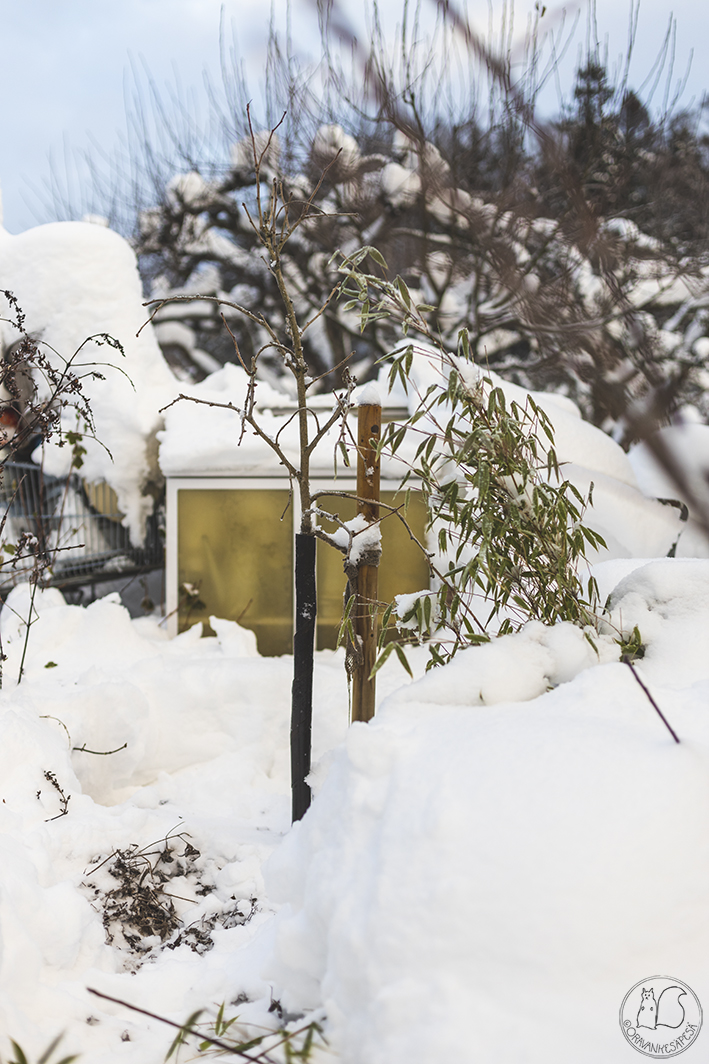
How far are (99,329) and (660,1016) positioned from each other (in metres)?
5.31

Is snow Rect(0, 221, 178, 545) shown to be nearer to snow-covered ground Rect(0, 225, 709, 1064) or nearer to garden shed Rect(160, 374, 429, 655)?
garden shed Rect(160, 374, 429, 655)

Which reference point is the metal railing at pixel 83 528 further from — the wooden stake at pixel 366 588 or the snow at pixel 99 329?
the wooden stake at pixel 366 588

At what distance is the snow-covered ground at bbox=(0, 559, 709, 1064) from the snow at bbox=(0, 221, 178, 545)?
127 inches

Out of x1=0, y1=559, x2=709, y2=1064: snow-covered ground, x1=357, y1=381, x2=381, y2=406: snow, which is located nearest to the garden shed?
x1=357, y1=381, x2=381, y2=406: snow

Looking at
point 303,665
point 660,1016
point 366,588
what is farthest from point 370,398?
point 660,1016

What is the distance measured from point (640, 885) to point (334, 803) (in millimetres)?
495

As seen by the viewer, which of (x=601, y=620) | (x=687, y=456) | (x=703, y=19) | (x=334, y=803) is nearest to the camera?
(x=687, y=456)

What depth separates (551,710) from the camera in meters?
1.32

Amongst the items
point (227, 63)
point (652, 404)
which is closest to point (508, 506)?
point (652, 404)

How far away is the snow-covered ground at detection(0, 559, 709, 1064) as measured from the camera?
3.24 feet

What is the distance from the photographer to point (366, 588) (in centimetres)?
221

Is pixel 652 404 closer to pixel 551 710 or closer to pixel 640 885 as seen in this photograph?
pixel 640 885

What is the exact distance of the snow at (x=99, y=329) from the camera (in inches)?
198

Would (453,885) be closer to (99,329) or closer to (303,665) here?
(303,665)
